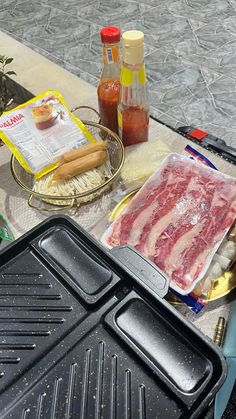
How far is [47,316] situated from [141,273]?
21 centimetres

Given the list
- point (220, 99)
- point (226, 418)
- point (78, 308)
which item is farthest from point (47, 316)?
point (220, 99)

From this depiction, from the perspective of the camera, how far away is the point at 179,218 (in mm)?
875

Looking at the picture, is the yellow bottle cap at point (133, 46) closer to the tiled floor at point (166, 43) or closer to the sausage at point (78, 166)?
the sausage at point (78, 166)

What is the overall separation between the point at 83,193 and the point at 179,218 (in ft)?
0.78

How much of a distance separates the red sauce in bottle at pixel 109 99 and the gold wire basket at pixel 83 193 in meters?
0.04

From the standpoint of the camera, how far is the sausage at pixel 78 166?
980 mm

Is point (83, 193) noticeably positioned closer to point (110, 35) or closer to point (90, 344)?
point (110, 35)

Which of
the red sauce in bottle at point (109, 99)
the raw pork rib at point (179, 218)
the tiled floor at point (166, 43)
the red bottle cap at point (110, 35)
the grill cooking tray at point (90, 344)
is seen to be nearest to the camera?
the grill cooking tray at point (90, 344)

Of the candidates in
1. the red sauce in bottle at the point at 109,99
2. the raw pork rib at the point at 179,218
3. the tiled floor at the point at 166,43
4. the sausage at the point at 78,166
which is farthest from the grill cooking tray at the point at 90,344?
the tiled floor at the point at 166,43

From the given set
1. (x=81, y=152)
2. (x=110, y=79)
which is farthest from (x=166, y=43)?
(x=81, y=152)

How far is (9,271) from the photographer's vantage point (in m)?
0.57

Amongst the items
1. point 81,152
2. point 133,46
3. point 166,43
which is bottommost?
point 166,43

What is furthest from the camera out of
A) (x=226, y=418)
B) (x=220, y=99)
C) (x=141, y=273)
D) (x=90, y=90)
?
(x=220, y=99)

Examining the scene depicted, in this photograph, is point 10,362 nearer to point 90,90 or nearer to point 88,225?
point 88,225
